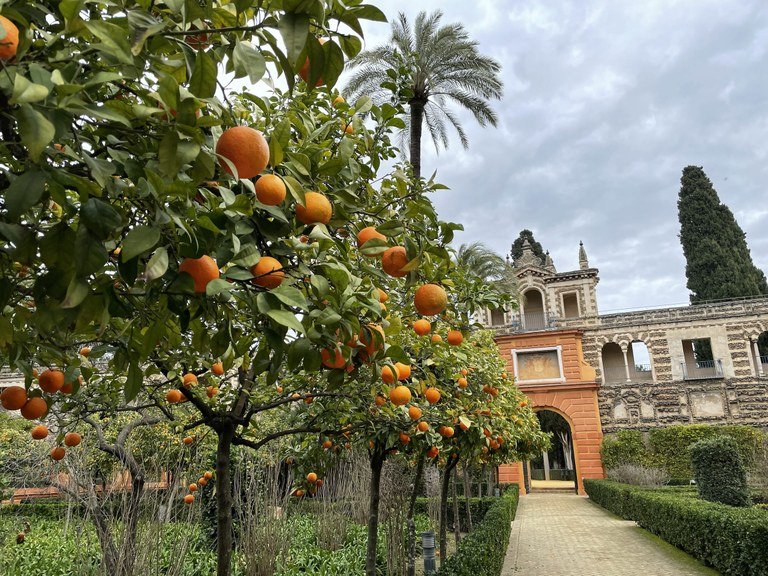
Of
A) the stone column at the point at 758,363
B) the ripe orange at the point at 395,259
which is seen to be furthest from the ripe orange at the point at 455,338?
the stone column at the point at 758,363

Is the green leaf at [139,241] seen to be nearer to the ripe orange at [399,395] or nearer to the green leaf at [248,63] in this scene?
the green leaf at [248,63]

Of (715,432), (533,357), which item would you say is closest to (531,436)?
(533,357)

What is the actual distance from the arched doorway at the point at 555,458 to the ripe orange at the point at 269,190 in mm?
30588

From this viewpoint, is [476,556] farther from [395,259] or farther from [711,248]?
[711,248]

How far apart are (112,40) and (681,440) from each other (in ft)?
89.4

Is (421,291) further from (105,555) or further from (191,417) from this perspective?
(105,555)

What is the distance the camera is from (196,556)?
7.68 metres

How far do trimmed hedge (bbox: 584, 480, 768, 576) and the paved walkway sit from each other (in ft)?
0.87

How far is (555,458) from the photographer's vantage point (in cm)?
3531

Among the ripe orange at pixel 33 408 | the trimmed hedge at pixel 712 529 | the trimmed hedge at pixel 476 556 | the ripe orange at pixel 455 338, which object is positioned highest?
the ripe orange at pixel 455 338

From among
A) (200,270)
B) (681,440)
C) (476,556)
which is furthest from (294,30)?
(681,440)

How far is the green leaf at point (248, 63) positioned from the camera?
99cm

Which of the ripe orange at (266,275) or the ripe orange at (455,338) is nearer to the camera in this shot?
the ripe orange at (266,275)

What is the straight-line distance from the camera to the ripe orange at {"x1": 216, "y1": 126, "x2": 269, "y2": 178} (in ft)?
3.93
